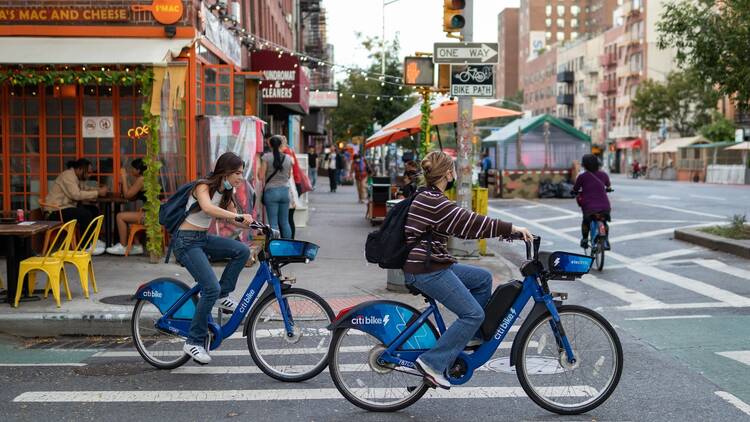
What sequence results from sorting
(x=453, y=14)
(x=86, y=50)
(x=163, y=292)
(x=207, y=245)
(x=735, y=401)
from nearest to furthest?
(x=735, y=401) → (x=207, y=245) → (x=163, y=292) → (x=453, y=14) → (x=86, y=50)

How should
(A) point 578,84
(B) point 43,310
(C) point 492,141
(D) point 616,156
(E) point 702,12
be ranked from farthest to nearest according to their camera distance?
(A) point 578,84, (D) point 616,156, (C) point 492,141, (E) point 702,12, (B) point 43,310

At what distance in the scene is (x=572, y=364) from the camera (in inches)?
229

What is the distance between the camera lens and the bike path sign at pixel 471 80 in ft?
40.2

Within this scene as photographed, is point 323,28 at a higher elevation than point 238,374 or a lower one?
higher

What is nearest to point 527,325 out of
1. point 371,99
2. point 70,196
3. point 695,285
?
point 695,285

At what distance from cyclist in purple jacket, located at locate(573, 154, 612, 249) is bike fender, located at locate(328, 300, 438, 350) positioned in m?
7.95

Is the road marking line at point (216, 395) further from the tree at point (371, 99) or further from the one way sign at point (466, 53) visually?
the tree at point (371, 99)

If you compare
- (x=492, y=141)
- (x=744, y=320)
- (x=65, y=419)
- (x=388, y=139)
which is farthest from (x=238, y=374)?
(x=492, y=141)

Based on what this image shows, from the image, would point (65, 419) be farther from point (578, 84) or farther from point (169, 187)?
point (578, 84)

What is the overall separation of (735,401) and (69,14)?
422 inches

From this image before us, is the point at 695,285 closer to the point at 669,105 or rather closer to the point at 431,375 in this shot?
the point at 431,375

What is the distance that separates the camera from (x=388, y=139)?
22.9 meters

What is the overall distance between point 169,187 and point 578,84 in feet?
353

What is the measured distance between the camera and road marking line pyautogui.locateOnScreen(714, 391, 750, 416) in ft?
19.2
